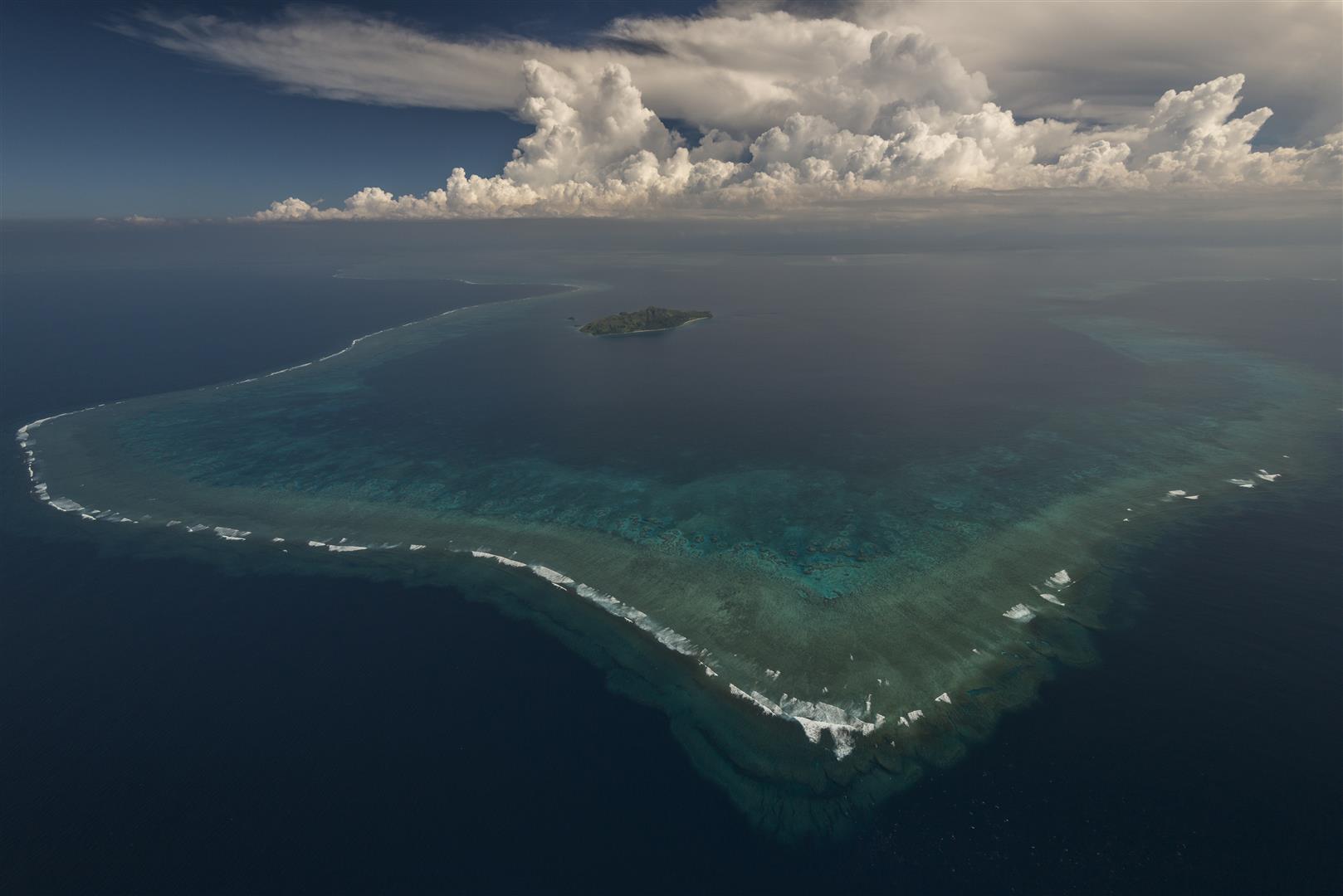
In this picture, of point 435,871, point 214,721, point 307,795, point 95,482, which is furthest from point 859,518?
point 95,482

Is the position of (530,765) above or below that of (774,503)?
below

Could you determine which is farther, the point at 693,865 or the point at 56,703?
the point at 56,703

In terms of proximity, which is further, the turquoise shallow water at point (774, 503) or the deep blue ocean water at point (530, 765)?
the turquoise shallow water at point (774, 503)

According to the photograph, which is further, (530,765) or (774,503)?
(774,503)

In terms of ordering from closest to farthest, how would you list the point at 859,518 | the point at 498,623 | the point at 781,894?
the point at 781,894, the point at 498,623, the point at 859,518

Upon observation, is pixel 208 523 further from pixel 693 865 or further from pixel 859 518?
pixel 859 518
